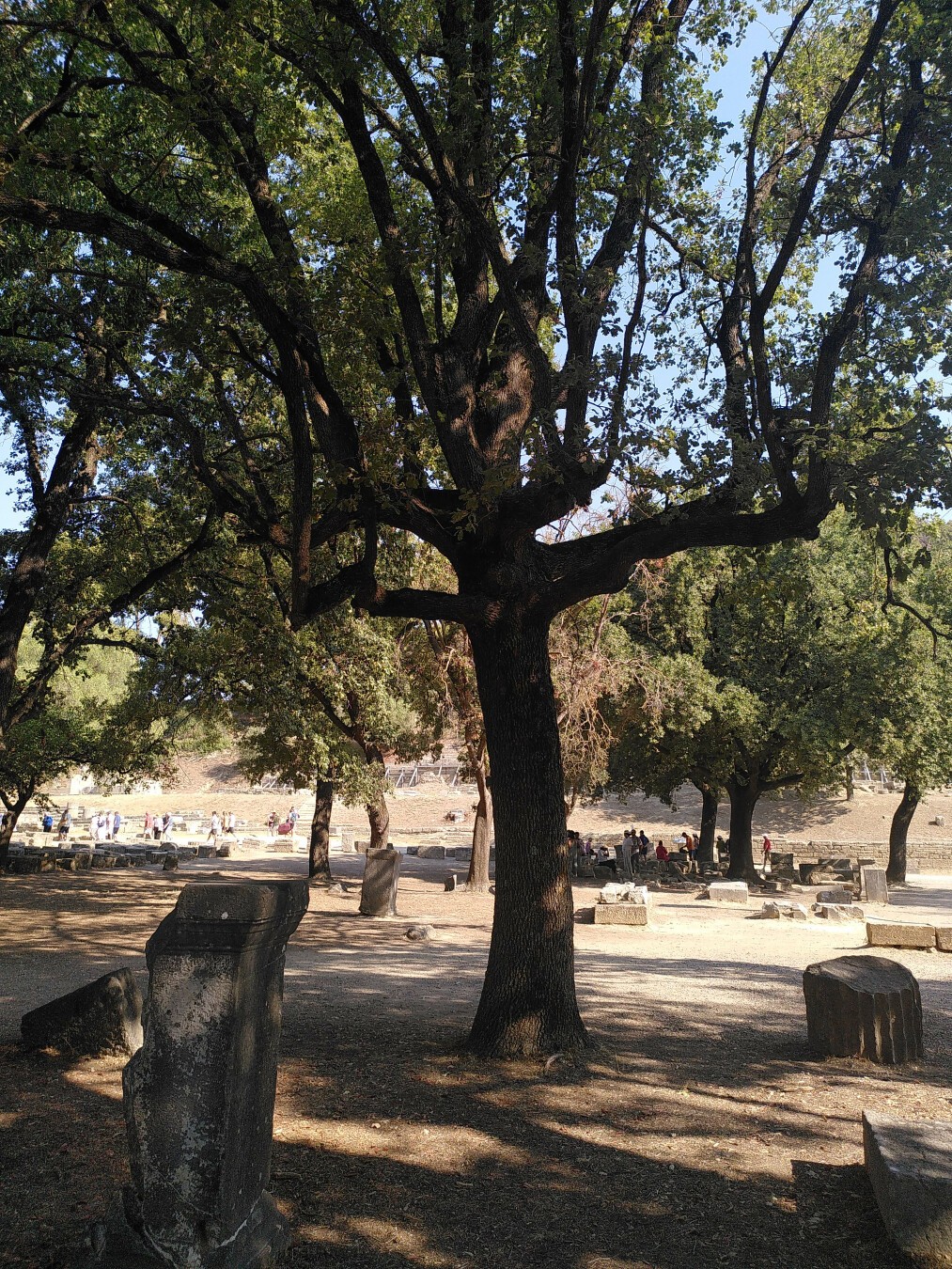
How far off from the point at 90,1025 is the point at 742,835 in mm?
24682

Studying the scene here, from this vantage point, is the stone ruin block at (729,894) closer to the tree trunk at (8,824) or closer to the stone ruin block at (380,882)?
the stone ruin block at (380,882)

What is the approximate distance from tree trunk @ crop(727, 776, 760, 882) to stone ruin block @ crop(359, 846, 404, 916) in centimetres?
1461

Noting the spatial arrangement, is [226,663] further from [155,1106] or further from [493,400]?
[155,1106]

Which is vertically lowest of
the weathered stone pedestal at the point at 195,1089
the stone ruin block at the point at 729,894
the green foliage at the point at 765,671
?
the stone ruin block at the point at 729,894

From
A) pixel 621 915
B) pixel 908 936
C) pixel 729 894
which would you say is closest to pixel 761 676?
pixel 729 894

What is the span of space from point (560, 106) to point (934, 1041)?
26.8 ft

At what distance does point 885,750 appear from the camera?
82.0 ft

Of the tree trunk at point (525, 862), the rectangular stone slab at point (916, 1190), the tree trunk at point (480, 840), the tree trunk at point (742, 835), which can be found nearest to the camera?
the rectangular stone slab at point (916, 1190)

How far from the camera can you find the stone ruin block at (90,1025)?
6.29 meters

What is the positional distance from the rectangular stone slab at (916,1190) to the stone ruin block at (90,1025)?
4774mm

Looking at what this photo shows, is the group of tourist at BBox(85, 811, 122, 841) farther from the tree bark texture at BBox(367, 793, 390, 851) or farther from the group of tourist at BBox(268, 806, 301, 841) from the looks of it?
the tree bark texture at BBox(367, 793, 390, 851)

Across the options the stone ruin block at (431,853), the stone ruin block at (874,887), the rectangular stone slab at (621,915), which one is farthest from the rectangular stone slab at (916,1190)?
the stone ruin block at (431,853)

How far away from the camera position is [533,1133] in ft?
16.8

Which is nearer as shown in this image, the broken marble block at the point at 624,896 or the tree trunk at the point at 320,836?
the broken marble block at the point at 624,896
